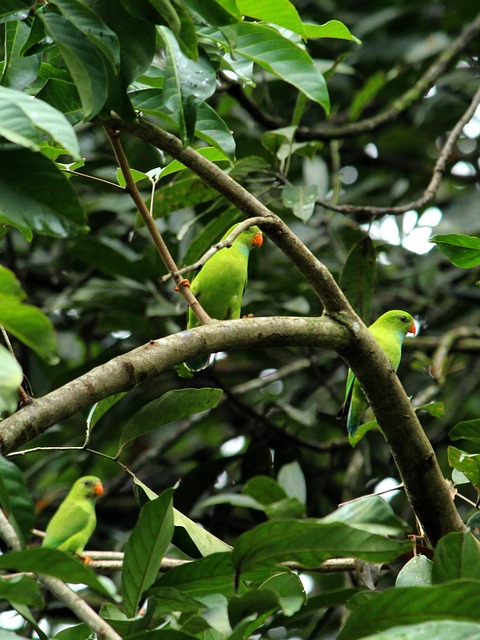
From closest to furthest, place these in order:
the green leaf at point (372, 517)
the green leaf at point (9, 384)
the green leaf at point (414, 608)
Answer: the green leaf at point (9, 384), the green leaf at point (414, 608), the green leaf at point (372, 517)

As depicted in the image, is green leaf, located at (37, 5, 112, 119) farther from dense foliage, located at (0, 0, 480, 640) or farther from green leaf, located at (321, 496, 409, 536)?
green leaf, located at (321, 496, 409, 536)

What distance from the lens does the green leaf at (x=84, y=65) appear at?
143 cm

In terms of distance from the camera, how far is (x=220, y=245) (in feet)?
5.58

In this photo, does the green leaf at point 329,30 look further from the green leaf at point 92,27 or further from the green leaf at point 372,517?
the green leaf at point 372,517

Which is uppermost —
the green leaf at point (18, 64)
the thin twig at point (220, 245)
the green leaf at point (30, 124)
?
the green leaf at point (30, 124)

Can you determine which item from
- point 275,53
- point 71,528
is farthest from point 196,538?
point 71,528

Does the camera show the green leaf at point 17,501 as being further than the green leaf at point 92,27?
No

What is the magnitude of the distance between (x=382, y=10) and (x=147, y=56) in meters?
4.54

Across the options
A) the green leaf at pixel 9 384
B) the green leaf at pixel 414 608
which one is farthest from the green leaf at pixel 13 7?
the green leaf at pixel 414 608

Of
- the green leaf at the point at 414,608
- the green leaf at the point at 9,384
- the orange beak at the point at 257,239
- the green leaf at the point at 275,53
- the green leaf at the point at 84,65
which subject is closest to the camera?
the green leaf at the point at 9,384

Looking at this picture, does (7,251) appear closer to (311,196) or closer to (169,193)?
(169,193)

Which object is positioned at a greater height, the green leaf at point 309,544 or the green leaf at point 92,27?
the green leaf at point 92,27

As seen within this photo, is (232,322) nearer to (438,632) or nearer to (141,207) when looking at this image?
(141,207)

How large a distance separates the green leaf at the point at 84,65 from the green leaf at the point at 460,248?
89 centimetres
